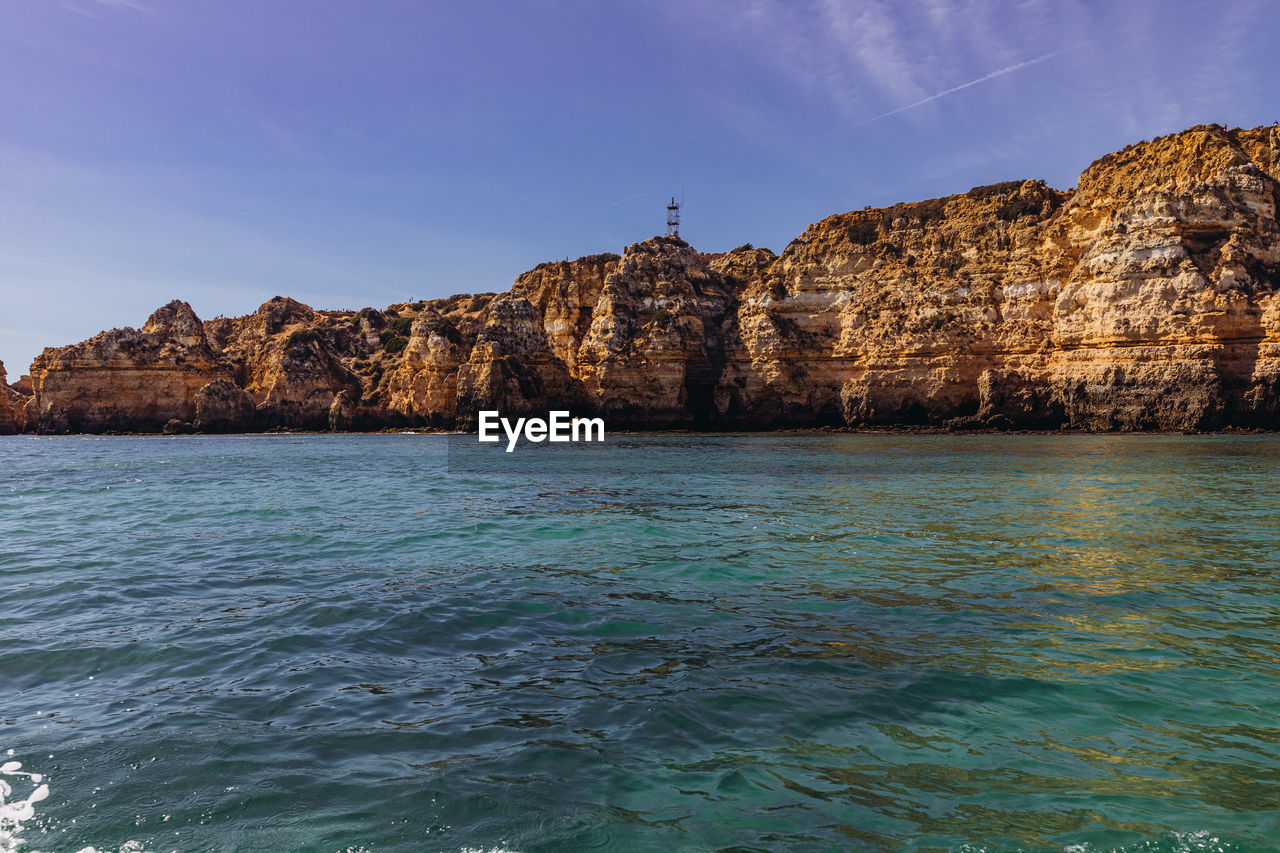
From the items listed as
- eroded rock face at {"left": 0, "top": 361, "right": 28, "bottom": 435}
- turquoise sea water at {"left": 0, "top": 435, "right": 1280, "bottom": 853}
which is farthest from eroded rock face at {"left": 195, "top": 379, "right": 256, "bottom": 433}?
turquoise sea water at {"left": 0, "top": 435, "right": 1280, "bottom": 853}

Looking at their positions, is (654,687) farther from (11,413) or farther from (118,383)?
(11,413)

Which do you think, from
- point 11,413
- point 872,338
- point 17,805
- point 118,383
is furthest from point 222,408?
point 17,805

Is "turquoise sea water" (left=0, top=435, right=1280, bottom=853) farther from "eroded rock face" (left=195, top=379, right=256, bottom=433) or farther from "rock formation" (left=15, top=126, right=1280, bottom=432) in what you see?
"eroded rock face" (left=195, top=379, right=256, bottom=433)

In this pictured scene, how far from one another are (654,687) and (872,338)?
2237 inches

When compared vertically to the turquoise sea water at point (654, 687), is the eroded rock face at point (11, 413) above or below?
above

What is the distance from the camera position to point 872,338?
58344 millimetres

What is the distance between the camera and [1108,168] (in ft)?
165

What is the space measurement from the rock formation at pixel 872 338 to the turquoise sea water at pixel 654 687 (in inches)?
1505

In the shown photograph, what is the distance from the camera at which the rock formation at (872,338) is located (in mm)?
44094

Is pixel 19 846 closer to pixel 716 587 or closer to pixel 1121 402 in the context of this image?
pixel 716 587

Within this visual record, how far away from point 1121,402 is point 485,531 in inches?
1812

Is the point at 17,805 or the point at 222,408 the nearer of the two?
the point at 17,805

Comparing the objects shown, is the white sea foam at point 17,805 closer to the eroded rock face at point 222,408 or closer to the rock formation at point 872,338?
the rock formation at point 872,338

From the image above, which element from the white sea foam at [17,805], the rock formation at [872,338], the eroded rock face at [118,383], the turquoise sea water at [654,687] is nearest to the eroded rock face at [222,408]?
the rock formation at [872,338]
